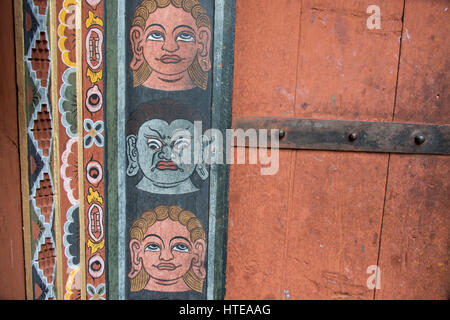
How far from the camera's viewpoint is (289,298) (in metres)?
0.91

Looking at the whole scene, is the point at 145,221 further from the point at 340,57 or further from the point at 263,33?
the point at 340,57

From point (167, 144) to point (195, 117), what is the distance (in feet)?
0.34

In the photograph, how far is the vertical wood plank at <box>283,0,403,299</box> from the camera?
0.82 m

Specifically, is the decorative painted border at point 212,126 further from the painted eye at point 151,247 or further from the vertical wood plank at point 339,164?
the vertical wood plank at point 339,164

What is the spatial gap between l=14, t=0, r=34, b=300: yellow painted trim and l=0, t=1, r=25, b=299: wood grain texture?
0.5 inches

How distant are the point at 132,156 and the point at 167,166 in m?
0.09

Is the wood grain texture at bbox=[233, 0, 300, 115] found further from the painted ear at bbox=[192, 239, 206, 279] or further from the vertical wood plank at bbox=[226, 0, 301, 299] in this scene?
the painted ear at bbox=[192, 239, 206, 279]

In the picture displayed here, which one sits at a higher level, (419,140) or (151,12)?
(151,12)

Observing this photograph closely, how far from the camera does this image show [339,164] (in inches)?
33.8

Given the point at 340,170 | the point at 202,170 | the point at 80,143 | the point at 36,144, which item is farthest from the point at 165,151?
the point at 340,170

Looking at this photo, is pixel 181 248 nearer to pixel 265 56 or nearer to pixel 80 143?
pixel 80 143

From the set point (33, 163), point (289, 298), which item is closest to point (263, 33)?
point (33, 163)

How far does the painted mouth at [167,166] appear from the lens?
747mm

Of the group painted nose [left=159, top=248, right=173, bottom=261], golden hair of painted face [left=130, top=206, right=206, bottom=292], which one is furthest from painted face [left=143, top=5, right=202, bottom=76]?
painted nose [left=159, top=248, right=173, bottom=261]
